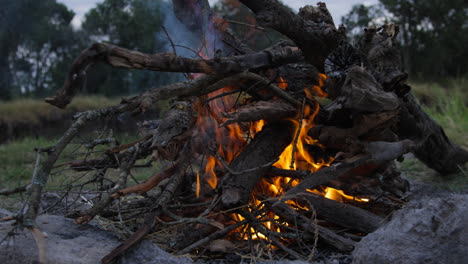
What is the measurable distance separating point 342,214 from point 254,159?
62 cm

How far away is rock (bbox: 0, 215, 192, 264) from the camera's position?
1767mm

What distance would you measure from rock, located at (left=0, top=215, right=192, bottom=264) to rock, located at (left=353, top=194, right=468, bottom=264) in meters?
0.87

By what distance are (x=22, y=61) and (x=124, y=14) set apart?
2.52m

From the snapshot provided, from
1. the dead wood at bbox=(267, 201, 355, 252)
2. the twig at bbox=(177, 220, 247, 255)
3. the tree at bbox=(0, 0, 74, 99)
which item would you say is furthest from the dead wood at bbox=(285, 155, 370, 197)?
the tree at bbox=(0, 0, 74, 99)

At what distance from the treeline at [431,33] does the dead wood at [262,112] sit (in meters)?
11.2

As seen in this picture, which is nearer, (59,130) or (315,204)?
(315,204)

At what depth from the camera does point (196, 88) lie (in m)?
2.26

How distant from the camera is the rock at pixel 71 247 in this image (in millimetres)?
1767

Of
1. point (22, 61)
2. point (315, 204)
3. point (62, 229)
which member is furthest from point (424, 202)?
point (22, 61)

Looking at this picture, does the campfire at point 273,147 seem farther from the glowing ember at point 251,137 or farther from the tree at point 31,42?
the tree at point 31,42

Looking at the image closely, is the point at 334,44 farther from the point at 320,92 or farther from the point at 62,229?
the point at 62,229

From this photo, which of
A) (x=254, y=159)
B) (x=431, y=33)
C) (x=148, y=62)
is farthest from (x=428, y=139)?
(x=431, y=33)

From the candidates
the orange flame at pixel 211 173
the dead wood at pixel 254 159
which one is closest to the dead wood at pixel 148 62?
the dead wood at pixel 254 159

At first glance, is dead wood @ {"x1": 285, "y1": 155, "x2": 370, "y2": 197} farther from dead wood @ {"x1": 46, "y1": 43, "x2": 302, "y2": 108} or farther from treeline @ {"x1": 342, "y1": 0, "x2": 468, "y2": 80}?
treeline @ {"x1": 342, "y1": 0, "x2": 468, "y2": 80}
